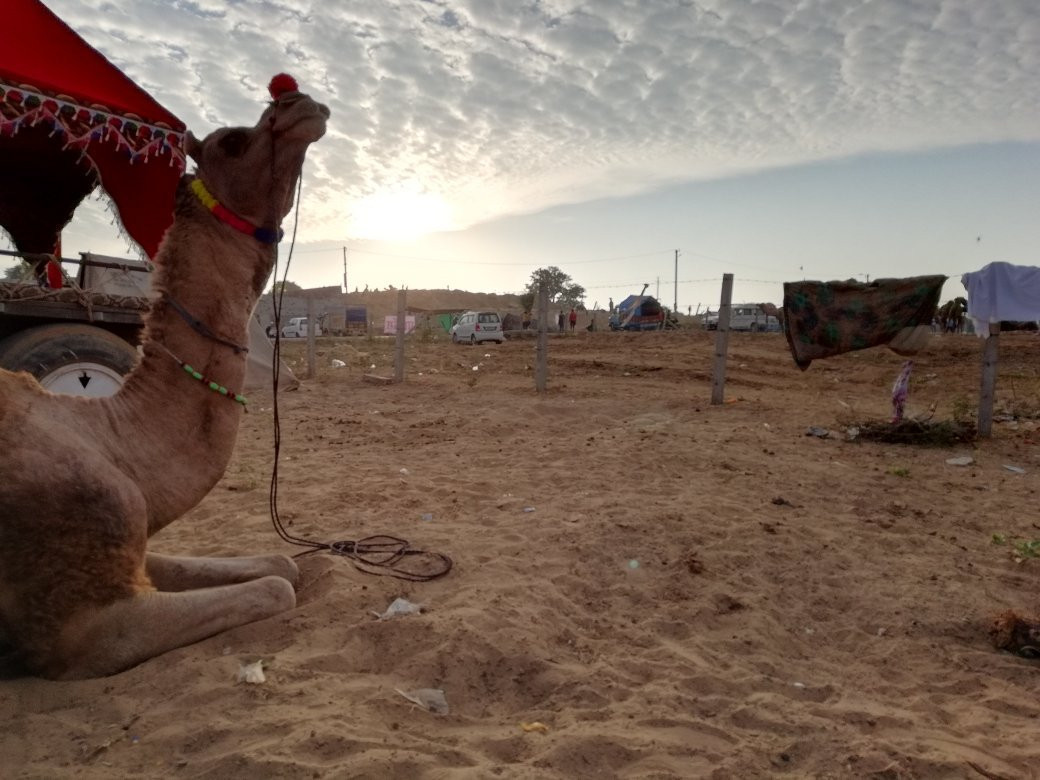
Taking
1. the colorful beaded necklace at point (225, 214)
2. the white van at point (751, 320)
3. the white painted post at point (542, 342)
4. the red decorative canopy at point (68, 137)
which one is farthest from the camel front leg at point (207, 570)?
the white van at point (751, 320)

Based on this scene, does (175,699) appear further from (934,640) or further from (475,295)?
(475,295)

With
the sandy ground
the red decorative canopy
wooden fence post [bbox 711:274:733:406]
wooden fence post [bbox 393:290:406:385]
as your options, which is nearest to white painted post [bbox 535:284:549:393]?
wooden fence post [bbox 711:274:733:406]

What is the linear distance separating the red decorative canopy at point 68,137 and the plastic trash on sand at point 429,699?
4.81 meters

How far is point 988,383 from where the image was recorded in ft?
27.4

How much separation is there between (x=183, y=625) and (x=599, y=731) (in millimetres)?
1686

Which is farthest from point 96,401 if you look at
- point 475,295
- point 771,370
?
point 475,295

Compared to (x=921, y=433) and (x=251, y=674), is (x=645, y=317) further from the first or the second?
(x=251, y=674)

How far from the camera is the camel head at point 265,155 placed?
2574 millimetres

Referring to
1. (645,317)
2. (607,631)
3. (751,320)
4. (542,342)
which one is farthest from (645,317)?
(607,631)

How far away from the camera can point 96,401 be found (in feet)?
8.98

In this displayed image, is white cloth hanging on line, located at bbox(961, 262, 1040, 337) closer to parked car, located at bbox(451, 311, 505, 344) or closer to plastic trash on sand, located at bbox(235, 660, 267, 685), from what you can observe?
plastic trash on sand, located at bbox(235, 660, 267, 685)

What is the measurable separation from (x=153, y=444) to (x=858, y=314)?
28.3 ft

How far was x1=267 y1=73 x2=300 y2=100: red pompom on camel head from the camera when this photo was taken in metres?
2.65

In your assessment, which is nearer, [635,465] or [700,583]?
[700,583]
